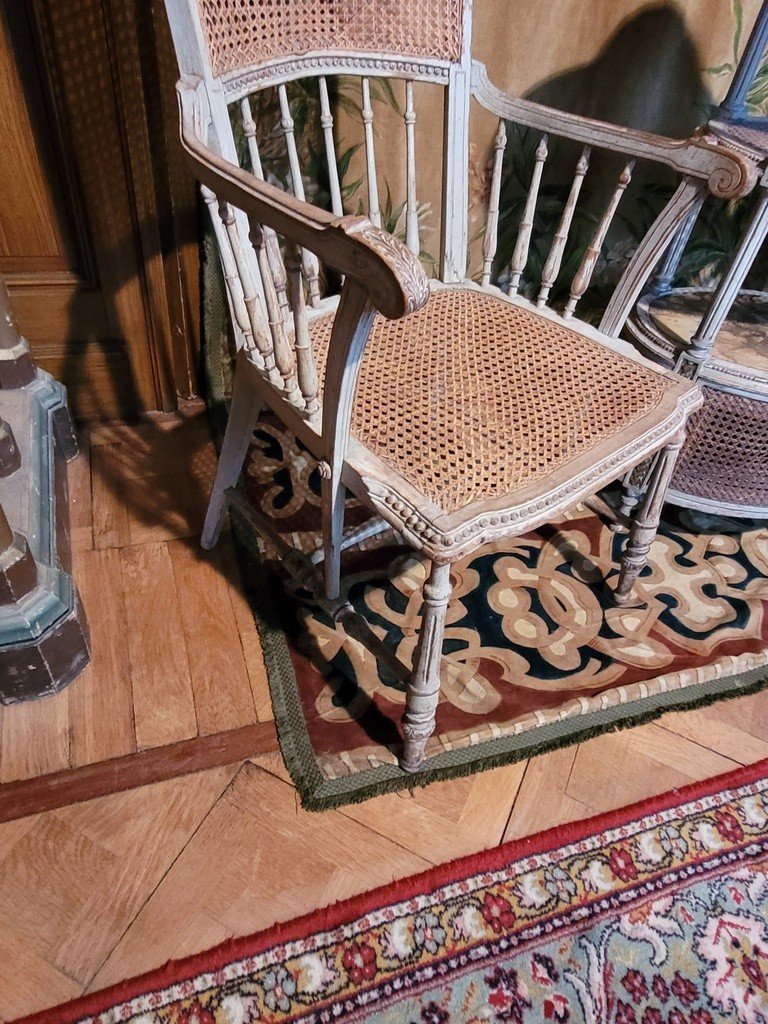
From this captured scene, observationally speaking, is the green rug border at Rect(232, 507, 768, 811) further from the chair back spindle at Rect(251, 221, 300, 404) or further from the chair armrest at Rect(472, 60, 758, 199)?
the chair armrest at Rect(472, 60, 758, 199)

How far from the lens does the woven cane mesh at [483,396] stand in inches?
33.5

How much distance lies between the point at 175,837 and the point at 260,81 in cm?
108

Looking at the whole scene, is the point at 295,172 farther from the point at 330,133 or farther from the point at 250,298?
the point at 250,298

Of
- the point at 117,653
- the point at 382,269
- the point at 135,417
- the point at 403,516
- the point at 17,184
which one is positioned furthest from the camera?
the point at 135,417

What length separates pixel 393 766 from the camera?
107 centimetres

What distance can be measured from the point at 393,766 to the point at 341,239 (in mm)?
795

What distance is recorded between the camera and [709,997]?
0.89 metres

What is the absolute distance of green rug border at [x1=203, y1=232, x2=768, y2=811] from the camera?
1.05 m

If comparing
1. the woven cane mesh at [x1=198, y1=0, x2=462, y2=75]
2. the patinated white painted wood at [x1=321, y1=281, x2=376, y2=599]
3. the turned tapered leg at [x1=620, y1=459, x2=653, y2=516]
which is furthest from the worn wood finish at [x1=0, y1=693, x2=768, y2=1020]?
the woven cane mesh at [x1=198, y1=0, x2=462, y2=75]

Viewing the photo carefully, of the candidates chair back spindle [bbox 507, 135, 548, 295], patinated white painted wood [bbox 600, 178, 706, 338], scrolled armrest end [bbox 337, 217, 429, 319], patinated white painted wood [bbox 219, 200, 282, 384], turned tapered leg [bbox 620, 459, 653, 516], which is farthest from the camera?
turned tapered leg [bbox 620, 459, 653, 516]

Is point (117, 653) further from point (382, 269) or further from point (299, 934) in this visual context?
point (382, 269)

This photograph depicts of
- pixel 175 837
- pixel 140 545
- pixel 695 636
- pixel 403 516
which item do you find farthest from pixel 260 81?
pixel 695 636

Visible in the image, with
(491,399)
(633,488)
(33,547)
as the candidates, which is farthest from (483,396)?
(33,547)

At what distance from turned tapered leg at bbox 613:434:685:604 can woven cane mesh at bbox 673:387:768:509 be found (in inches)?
8.8
